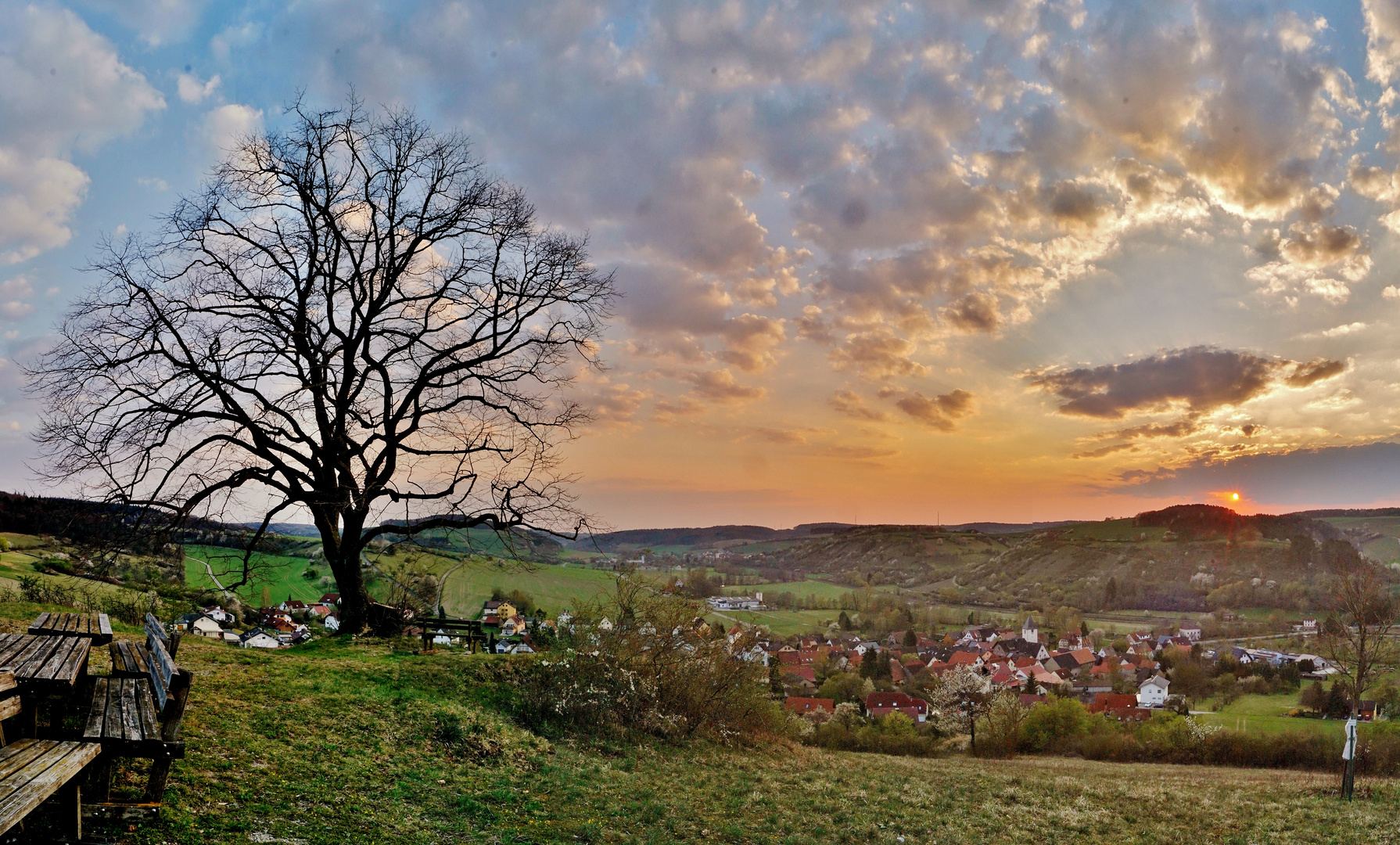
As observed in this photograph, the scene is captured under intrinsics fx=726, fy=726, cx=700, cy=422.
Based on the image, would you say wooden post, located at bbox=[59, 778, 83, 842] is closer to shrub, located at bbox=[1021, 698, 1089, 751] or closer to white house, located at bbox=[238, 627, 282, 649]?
white house, located at bbox=[238, 627, 282, 649]

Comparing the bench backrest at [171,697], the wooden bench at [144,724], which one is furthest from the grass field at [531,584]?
the bench backrest at [171,697]

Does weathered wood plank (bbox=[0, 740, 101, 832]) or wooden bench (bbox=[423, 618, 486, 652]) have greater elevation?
weathered wood plank (bbox=[0, 740, 101, 832])

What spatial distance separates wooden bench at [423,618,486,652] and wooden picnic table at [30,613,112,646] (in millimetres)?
8093

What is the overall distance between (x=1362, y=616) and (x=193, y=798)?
27552mm

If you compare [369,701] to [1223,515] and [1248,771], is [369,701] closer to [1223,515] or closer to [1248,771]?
[1248,771]

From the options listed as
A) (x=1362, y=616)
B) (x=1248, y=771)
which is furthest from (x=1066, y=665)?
(x=1362, y=616)

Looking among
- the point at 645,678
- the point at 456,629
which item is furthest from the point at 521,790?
the point at 456,629

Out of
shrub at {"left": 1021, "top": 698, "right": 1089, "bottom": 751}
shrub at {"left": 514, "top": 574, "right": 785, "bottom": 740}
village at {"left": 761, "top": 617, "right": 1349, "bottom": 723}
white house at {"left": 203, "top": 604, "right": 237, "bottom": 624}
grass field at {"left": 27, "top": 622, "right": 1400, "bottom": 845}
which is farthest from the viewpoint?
village at {"left": 761, "top": 617, "right": 1349, "bottom": 723}

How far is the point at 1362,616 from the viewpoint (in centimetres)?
2077

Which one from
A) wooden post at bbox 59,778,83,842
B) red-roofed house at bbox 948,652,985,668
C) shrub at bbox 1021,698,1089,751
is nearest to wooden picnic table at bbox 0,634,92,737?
wooden post at bbox 59,778,83,842

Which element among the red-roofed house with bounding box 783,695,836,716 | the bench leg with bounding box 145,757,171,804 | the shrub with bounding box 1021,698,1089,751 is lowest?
the red-roofed house with bounding box 783,695,836,716

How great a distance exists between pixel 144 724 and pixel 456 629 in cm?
1303

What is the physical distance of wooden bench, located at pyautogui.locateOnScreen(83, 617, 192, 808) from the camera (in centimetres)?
491

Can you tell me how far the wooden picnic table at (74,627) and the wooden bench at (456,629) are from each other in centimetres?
809
